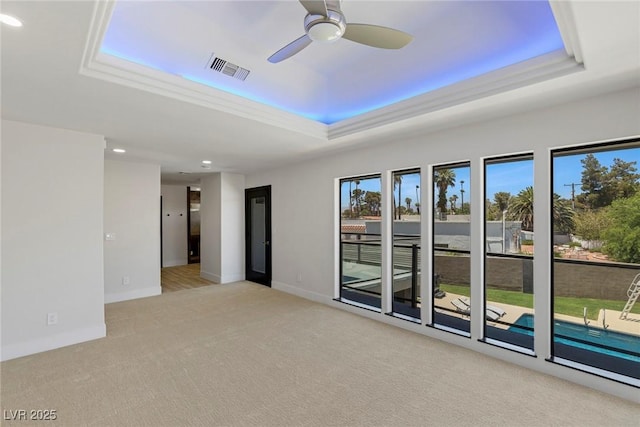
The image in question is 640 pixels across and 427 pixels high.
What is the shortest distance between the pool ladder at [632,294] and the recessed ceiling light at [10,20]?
15.2ft

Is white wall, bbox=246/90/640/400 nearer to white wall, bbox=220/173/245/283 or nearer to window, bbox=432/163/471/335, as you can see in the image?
window, bbox=432/163/471/335

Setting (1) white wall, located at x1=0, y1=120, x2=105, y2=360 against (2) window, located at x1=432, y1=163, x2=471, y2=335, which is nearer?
(1) white wall, located at x1=0, y1=120, x2=105, y2=360

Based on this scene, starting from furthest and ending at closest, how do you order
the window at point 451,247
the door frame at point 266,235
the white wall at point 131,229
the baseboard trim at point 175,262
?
the baseboard trim at point 175,262 → the door frame at point 266,235 → the white wall at point 131,229 → the window at point 451,247

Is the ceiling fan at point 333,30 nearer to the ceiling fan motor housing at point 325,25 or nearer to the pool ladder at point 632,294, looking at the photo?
the ceiling fan motor housing at point 325,25

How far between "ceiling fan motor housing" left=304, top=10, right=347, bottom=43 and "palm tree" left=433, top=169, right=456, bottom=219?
2.39 m

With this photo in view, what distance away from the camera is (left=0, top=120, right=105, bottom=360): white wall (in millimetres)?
3080

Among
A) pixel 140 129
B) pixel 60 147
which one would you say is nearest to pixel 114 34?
pixel 140 129

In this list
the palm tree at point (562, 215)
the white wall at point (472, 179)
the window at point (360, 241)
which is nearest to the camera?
the white wall at point (472, 179)

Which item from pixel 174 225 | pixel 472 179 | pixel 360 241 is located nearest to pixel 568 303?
pixel 472 179

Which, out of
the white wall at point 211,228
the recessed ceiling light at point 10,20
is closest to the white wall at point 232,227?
the white wall at point 211,228

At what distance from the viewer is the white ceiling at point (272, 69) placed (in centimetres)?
170

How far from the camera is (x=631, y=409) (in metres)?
2.24

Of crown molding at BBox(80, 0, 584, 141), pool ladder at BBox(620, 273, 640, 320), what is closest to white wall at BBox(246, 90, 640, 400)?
pool ladder at BBox(620, 273, 640, 320)

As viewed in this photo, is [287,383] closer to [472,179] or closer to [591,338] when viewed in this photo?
[472,179]
